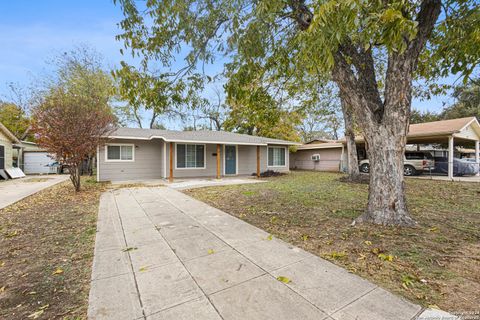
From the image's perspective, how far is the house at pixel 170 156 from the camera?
10.8m

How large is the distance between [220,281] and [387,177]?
3385 mm

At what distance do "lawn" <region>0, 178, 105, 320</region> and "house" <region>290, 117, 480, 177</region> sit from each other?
14978 millimetres

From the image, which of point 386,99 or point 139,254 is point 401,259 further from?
point 139,254

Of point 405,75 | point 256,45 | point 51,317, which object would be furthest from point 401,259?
point 256,45

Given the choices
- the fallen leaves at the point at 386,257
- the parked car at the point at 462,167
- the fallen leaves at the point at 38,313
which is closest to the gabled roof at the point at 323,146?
the parked car at the point at 462,167

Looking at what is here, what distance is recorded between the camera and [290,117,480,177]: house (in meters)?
11.6

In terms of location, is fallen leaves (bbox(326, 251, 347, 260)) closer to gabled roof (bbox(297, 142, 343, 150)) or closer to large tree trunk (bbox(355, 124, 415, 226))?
large tree trunk (bbox(355, 124, 415, 226))

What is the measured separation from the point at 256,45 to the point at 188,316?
164 inches

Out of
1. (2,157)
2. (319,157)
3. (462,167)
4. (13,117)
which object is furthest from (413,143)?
(13,117)

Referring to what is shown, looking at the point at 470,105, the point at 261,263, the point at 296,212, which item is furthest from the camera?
the point at 470,105

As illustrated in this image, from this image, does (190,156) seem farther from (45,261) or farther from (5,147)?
(5,147)

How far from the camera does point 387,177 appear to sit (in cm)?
382

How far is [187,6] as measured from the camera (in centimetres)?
397

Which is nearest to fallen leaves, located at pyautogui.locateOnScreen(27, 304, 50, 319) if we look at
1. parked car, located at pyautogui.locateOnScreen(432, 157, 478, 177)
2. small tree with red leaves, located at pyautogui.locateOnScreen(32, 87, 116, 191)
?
small tree with red leaves, located at pyautogui.locateOnScreen(32, 87, 116, 191)
